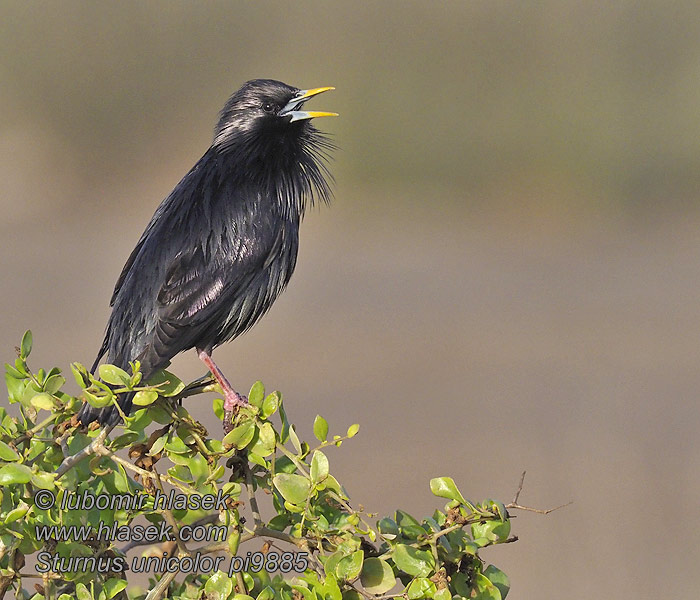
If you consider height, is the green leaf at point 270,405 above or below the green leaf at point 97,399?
below

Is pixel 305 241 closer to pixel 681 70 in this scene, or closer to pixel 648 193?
pixel 648 193

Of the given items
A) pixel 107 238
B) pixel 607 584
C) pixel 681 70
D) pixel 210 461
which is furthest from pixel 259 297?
pixel 681 70

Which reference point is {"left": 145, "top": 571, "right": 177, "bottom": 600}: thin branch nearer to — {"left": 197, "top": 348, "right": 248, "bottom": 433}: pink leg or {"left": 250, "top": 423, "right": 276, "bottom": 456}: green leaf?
{"left": 250, "top": 423, "right": 276, "bottom": 456}: green leaf

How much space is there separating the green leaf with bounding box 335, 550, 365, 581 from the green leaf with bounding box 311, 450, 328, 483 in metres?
0.17

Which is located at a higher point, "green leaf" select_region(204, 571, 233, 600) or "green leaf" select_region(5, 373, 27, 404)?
"green leaf" select_region(5, 373, 27, 404)

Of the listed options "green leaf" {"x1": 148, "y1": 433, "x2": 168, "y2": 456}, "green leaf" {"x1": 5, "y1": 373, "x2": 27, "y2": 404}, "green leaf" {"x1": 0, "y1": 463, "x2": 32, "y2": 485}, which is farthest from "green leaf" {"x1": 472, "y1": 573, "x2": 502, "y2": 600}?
"green leaf" {"x1": 5, "y1": 373, "x2": 27, "y2": 404}

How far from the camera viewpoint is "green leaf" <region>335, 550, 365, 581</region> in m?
2.26

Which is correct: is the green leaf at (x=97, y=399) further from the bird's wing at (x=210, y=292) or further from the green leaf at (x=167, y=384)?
the bird's wing at (x=210, y=292)

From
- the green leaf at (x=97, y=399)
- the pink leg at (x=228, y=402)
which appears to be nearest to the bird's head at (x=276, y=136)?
the pink leg at (x=228, y=402)

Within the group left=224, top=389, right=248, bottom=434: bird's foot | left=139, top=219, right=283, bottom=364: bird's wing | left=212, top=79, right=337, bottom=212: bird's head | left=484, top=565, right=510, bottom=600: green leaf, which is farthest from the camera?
left=212, top=79, right=337, bottom=212: bird's head

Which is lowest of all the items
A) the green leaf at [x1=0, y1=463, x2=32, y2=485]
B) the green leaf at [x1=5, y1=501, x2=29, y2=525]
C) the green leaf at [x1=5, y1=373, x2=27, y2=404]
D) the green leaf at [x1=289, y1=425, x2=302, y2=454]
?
the green leaf at [x1=5, y1=501, x2=29, y2=525]

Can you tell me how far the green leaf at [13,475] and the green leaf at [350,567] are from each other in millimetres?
644

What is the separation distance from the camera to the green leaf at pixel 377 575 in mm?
2355

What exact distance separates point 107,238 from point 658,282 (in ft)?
27.7
